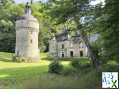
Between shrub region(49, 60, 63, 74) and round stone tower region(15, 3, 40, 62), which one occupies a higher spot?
round stone tower region(15, 3, 40, 62)

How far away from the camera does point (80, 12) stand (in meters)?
19.8

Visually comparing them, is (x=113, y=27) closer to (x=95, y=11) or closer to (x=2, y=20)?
(x=95, y=11)

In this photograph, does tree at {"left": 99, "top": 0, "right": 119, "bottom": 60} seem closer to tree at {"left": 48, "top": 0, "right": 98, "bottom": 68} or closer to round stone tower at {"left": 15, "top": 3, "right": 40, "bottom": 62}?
tree at {"left": 48, "top": 0, "right": 98, "bottom": 68}

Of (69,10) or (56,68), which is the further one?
(56,68)

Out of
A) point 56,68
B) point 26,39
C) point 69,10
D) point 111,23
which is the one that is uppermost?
point 26,39

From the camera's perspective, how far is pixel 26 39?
53812 mm

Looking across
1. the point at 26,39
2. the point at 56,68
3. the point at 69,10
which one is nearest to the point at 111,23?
the point at 69,10

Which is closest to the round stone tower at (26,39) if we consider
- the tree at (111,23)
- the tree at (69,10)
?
the tree at (69,10)

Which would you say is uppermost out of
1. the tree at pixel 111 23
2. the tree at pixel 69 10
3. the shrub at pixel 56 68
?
the tree at pixel 69 10

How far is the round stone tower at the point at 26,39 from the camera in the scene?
2089 inches

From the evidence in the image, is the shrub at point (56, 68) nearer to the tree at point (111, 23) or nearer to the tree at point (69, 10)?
the tree at point (69, 10)

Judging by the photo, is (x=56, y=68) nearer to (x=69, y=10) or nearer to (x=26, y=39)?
(x=69, y=10)

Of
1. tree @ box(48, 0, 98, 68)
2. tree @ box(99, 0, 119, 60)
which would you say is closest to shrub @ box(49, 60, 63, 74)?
tree @ box(48, 0, 98, 68)

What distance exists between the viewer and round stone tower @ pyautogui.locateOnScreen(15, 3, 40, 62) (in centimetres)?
5306
